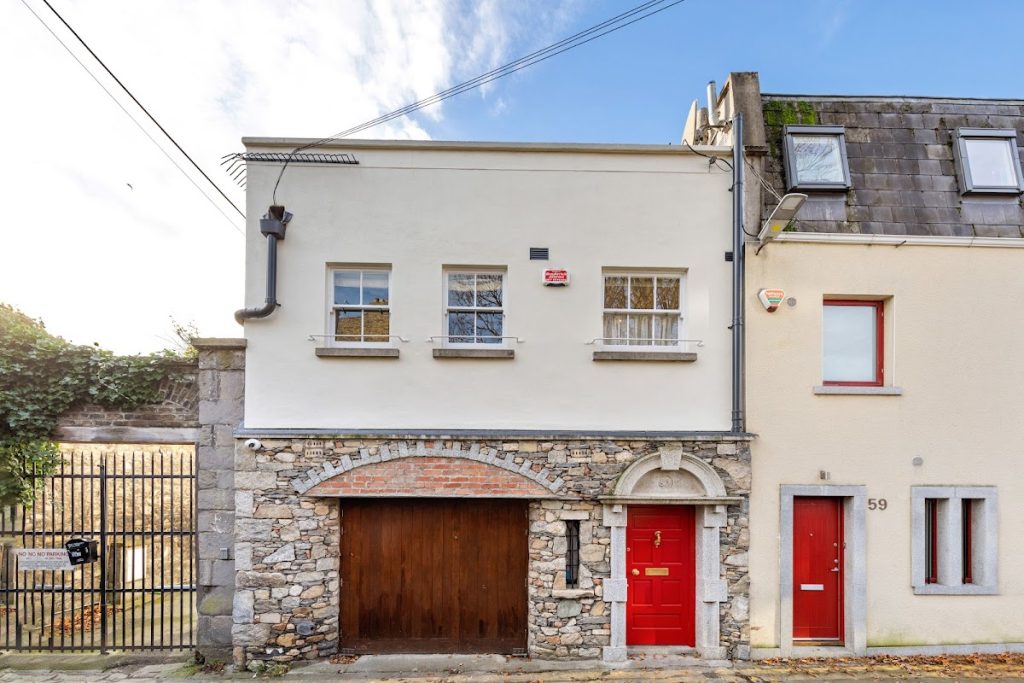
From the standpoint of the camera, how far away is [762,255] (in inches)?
247

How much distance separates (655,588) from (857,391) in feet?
12.1

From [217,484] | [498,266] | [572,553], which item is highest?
[498,266]

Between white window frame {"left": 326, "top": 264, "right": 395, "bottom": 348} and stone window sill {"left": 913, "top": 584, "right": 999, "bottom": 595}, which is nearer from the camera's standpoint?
stone window sill {"left": 913, "top": 584, "right": 999, "bottom": 595}

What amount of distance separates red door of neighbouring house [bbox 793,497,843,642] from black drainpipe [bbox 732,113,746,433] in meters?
1.62

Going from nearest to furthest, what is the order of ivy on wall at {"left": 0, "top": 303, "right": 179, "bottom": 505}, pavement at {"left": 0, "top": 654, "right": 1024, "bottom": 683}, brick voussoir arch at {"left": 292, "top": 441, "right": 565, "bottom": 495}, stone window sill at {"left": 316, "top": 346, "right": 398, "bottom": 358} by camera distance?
pavement at {"left": 0, "top": 654, "right": 1024, "bottom": 683} < brick voussoir arch at {"left": 292, "top": 441, "right": 565, "bottom": 495} < stone window sill at {"left": 316, "top": 346, "right": 398, "bottom": 358} < ivy on wall at {"left": 0, "top": 303, "right": 179, "bottom": 505}

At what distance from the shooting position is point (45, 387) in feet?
20.3

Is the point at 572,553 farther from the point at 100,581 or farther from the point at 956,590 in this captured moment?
the point at 100,581

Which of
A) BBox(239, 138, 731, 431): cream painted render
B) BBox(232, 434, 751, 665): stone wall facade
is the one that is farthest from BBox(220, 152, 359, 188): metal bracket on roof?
BBox(232, 434, 751, 665): stone wall facade

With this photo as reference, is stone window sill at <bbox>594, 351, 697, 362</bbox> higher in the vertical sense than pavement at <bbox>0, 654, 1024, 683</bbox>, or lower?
higher

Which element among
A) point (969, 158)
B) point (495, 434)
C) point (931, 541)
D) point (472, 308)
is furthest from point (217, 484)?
point (969, 158)

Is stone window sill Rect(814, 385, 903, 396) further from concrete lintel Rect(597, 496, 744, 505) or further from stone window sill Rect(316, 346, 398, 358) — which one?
stone window sill Rect(316, 346, 398, 358)

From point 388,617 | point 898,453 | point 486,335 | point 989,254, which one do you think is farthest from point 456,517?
point 989,254

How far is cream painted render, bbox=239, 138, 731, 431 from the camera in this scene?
607 cm

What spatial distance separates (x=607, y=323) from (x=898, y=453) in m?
4.14
